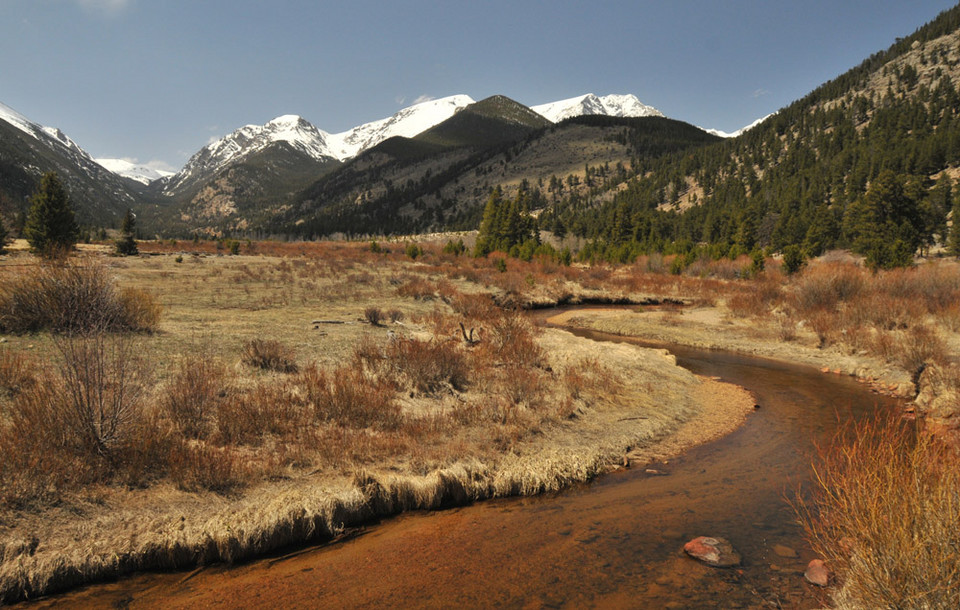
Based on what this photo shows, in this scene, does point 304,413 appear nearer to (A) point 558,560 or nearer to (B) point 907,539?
(A) point 558,560

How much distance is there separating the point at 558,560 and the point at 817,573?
10.7 ft

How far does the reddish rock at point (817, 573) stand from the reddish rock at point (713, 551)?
79cm

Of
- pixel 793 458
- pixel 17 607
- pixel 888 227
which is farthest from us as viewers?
pixel 888 227

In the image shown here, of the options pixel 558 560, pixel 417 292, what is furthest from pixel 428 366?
pixel 417 292

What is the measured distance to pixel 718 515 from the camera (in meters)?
7.17

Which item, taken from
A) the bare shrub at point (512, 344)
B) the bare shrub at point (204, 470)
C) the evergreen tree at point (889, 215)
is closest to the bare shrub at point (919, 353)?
the bare shrub at point (512, 344)

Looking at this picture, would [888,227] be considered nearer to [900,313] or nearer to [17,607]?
[900,313]

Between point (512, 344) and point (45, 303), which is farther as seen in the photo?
point (512, 344)

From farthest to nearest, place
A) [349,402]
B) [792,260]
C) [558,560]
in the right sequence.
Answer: [792,260], [349,402], [558,560]

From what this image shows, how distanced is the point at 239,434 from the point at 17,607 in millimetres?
3314

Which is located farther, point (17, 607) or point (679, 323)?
point (679, 323)

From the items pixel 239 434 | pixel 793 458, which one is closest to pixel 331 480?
pixel 239 434

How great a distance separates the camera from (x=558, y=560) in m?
5.93

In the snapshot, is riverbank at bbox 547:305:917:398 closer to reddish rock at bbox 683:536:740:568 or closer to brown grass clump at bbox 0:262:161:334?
reddish rock at bbox 683:536:740:568
